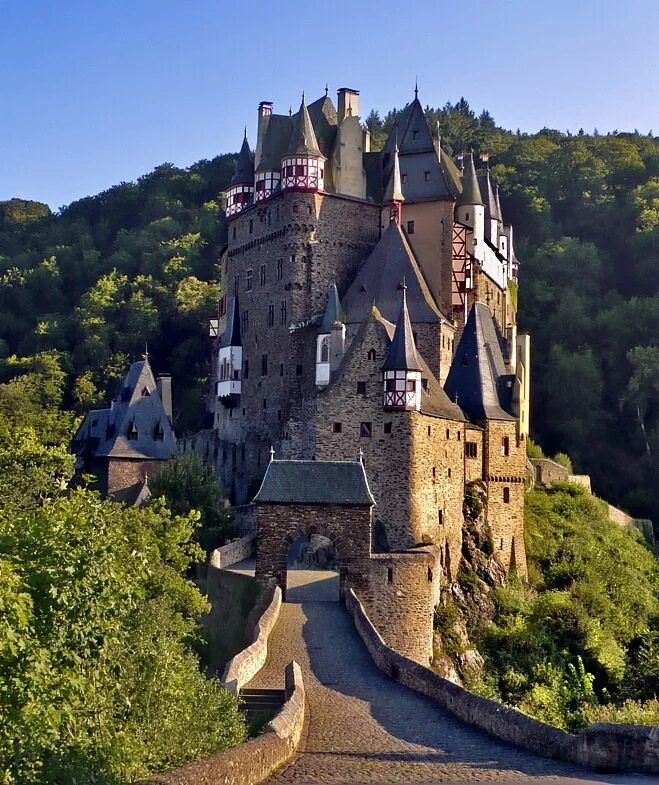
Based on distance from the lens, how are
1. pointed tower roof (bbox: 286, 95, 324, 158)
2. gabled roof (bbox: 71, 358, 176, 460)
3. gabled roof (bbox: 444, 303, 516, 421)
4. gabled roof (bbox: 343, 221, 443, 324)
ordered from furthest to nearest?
gabled roof (bbox: 71, 358, 176, 460) < pointed tower roof (bbox: 286, 95, 324, 158) < gabled roof (bbox: 343, 221, 443, 324) < gabled roof (bbox: 444, 303, 516, 421)

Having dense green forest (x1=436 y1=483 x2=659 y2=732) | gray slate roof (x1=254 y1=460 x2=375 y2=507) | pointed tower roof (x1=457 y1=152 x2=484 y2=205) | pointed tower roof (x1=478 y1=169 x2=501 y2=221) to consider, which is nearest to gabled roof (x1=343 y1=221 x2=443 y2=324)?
pointed tower roof (x1=457 y1=152 x2=484 y2=205)

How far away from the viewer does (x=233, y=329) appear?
60.1 m

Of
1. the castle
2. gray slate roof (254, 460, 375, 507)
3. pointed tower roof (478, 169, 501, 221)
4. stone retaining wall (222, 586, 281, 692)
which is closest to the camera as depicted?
stone retaining wall (222, 586, 281, 692)

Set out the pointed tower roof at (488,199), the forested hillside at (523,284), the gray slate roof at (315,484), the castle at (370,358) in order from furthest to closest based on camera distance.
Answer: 1. the forested hillside at (523,284)
2. the pointed tower roof at (488,199)
3. the castle at (370,358)
4. the gray slate roof at (315,484)

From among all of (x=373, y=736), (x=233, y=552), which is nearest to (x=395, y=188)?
(x=233, y=552)

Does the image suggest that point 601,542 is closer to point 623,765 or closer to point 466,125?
point 623,765

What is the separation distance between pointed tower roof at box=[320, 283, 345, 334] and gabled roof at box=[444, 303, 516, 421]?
501 cm

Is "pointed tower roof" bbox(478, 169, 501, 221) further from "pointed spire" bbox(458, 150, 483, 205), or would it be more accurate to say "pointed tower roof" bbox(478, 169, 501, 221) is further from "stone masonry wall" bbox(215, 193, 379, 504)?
"stone masonry wall" bbox(215, 193, 379, 504)

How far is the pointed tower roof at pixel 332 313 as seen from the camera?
53.2 meters

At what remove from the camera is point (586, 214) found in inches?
3664

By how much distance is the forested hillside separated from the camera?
2926 inches

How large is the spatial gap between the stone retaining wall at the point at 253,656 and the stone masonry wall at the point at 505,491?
1804 cm

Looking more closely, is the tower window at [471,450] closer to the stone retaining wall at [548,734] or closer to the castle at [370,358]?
the castle at [370,358]

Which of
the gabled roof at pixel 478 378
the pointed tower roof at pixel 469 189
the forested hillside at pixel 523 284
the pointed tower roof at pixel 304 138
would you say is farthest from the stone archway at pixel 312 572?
the forested hillside at pixel 523 284
